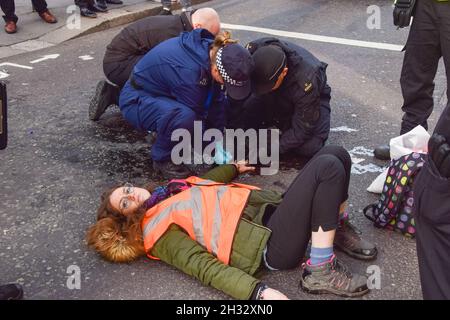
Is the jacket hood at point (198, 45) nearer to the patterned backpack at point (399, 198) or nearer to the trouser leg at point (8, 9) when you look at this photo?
the patterned backpack at point (399, 198)

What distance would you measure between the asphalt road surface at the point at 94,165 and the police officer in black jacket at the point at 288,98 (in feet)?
0.92

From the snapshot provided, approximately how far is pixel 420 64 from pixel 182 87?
163 centimetres

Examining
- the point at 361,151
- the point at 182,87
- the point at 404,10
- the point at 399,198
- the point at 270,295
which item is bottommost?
the point at 361,151

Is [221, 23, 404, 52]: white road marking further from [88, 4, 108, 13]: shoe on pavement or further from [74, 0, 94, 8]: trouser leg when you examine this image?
[74, 0, 94, 8]: trouser leg

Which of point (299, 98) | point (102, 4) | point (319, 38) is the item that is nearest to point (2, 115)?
point (299, 98)

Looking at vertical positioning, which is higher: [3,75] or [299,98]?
[299,98]

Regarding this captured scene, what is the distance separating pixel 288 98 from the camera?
3.98m

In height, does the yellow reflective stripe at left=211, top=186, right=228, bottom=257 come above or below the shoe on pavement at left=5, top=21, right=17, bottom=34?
below

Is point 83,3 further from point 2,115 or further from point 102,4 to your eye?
point 2,115

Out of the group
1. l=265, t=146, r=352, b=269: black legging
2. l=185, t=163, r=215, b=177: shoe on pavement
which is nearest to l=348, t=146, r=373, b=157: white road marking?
l=185, t=163, r=215, b=177: shoe on pavement

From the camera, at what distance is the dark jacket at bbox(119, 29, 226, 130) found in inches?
144

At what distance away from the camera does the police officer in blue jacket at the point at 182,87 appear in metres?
3.45

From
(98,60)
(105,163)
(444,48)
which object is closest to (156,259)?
(105,163)

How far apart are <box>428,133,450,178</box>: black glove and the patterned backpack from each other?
3.41ft
